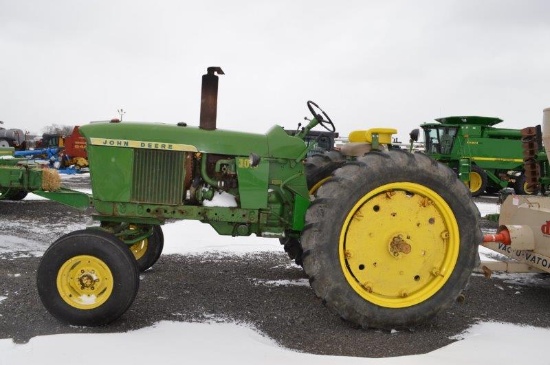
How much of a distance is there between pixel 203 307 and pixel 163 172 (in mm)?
1177

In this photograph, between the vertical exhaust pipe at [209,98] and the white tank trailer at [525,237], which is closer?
the vertical exhaust pipe at [209,98]

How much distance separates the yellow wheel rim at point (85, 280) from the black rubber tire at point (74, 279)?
23 mm

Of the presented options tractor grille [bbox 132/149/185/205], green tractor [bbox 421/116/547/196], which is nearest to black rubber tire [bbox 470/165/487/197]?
green tractor [bbox 421/116/547/196]

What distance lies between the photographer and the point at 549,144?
5.57m

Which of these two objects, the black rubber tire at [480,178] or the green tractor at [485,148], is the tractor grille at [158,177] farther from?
the green tractor at [485,148]

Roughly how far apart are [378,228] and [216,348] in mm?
1507

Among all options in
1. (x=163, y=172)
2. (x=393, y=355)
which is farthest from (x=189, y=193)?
(x=393, y=355)

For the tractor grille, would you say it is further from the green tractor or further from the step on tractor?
the green tractor

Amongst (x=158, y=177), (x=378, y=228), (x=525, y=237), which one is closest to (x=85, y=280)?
(x=158, y=177)

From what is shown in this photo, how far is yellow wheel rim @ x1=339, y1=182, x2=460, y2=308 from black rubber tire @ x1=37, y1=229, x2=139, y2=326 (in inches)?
63.5

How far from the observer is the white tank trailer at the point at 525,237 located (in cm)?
477

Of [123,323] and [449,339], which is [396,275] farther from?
[123,323]

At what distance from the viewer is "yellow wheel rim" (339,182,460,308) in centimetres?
385

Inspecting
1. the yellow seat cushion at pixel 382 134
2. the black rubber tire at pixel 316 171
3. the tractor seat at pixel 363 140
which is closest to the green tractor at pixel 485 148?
the black rubber tire at pixel 316 171
